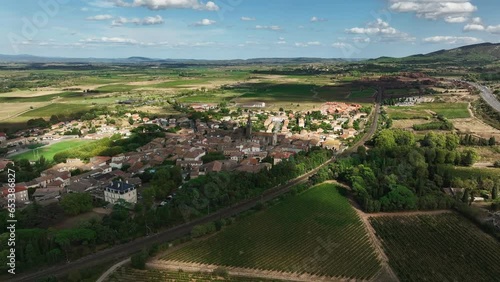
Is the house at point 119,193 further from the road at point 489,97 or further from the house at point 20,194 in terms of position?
the road at point 489,97

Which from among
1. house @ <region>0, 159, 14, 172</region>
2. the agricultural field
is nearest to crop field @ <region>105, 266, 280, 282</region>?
house @ <region>0, 159, 14, 172</region>

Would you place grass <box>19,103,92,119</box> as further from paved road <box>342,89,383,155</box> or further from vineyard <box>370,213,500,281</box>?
vineyard <box>370,213,500,281</box>

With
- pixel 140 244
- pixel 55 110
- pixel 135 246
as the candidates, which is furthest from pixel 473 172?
pixel 55 110

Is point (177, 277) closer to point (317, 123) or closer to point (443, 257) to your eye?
point (443, 257)

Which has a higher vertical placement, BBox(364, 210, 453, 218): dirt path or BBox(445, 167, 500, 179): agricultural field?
BBox(445, 167, 500, 179): agricultural field

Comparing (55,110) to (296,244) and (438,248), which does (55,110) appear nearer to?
(296,244)

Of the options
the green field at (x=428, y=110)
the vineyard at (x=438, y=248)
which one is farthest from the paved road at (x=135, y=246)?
the green field at (x=428, y=110)
